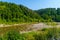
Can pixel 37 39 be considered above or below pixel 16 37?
below

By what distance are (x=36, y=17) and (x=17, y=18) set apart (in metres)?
17.7

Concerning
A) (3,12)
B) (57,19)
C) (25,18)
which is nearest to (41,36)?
(3,12)

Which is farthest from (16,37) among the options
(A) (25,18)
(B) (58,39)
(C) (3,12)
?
(A) (25,18)

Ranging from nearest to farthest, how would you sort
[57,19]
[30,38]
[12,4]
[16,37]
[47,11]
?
1. [16,37]
2. [30,38]
3. [12,4]
4. [57,19]
5. [47,11]

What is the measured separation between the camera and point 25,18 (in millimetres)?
71000

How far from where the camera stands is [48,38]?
2202 centimetres

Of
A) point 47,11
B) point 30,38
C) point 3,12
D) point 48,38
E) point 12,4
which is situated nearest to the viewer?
point 30,38

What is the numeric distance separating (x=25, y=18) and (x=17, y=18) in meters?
4.92

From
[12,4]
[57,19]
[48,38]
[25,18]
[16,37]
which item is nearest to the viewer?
[16,37]

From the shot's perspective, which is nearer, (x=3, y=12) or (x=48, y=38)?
(x=48, y=38)

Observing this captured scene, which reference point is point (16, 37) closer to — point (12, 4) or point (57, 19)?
point (12, 4)

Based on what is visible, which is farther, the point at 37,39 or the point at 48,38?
the point at 48,38

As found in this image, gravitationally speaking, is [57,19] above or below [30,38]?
below

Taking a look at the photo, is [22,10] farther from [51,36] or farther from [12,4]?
[51,36]
